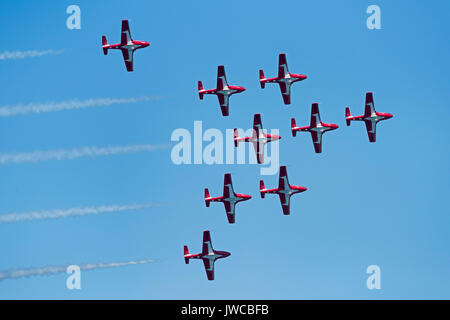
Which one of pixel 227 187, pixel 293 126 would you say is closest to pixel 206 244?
pixel 227 187

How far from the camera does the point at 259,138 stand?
11856 cm

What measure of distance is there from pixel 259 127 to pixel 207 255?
14279 mm

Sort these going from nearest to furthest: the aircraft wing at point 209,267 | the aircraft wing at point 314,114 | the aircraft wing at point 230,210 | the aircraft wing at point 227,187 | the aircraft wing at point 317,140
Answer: the aircraft wing at point 209,267
the aircraft wing at point 227,187
the aircraft wing at point 230,210
the aircraft wing at point 314,114
the aircraft wing at point 317,140

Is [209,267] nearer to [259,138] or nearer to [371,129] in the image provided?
[259,138]

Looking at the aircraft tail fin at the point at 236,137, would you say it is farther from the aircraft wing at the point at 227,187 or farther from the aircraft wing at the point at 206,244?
the aircraft wing at the point at 206,244

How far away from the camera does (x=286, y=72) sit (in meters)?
120

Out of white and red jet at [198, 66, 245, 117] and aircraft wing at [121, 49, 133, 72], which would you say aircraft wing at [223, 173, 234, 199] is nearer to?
white and red jet at [198, 66, 245, 117]

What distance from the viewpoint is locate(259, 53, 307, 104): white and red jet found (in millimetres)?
119688

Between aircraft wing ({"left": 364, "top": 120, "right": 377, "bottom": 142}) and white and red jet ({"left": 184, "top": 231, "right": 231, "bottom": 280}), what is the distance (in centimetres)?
2007

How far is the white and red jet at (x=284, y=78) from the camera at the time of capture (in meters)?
120

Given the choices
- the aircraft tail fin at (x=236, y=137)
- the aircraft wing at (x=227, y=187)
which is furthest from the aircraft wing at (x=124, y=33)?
the aircraft wing at (x=227, y=187)
